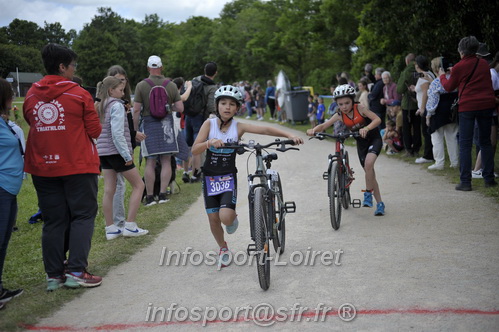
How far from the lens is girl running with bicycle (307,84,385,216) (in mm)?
8438

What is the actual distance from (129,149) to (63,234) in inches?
84.8

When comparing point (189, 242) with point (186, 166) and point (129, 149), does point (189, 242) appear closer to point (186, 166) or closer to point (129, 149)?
point (129, 149)

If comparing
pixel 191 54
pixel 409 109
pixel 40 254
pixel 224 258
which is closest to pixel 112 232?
pixel 40 254

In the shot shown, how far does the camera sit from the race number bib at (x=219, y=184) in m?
6.28

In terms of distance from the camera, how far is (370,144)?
29.0 ft

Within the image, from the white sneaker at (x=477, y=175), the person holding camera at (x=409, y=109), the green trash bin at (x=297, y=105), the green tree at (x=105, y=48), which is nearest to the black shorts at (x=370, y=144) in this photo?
the white sneaker at (x=477, y=175)

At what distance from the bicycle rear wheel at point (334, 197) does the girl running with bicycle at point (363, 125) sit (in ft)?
2.16

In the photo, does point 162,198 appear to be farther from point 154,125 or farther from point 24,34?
point 24,34

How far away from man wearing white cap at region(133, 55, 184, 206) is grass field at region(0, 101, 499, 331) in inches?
29.9

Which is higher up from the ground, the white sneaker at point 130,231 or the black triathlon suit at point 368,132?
the black triathlon suit at point 368,132

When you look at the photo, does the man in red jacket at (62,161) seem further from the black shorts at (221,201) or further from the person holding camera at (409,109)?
the person holding camera at (409,109)

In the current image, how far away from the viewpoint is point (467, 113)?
32.8ft

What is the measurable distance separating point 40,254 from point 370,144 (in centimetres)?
473

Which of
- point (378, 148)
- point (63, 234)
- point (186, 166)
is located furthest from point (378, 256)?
point (186, 166)
